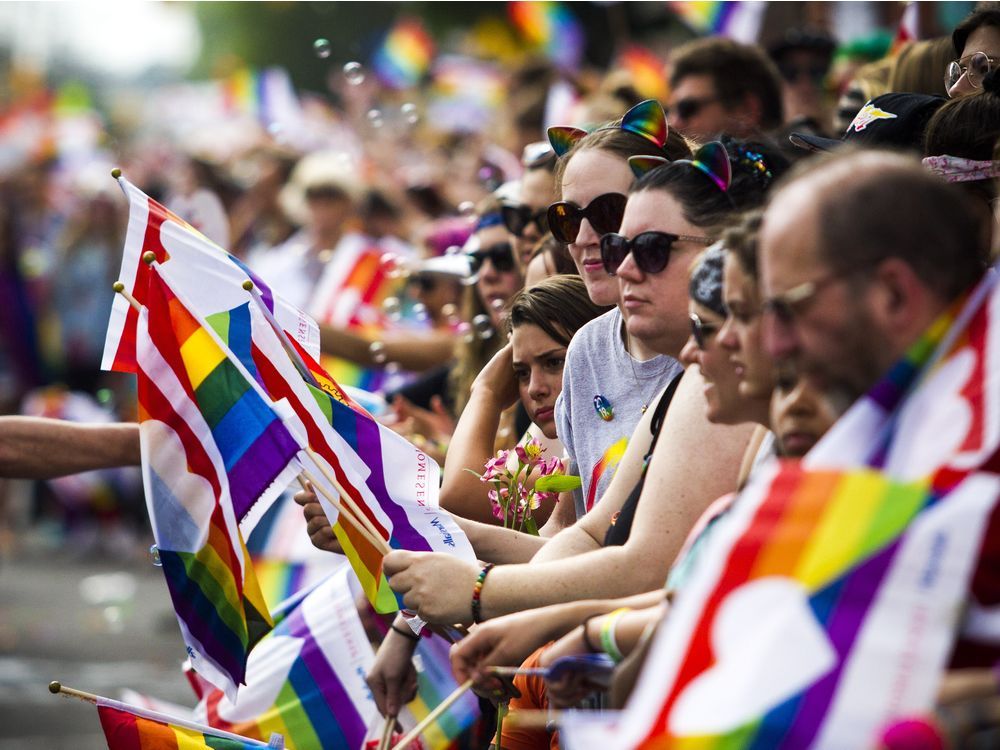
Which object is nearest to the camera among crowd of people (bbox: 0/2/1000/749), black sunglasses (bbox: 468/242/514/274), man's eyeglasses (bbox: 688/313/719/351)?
crowd of people (bbox: 0/2/1000/749)

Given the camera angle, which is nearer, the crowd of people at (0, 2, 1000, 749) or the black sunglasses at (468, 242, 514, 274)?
the crowd of people at (0, 2, 1000, 749)

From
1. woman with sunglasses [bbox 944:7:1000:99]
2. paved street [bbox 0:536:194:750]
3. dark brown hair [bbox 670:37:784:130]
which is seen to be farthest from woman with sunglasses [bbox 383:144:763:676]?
paved street [bbox 0:536:194:750]

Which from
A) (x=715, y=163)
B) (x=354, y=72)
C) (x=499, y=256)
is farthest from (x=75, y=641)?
(x=715, y=163)

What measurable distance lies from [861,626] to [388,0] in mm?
31584

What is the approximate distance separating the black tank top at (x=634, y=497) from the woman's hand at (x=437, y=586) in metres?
0.29

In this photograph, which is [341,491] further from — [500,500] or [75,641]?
[75,641]

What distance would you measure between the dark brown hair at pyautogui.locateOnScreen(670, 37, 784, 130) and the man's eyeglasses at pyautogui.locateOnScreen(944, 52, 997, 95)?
2.53m

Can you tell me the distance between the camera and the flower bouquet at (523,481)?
3.83 m

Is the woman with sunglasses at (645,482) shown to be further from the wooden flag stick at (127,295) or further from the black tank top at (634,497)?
the wooden flag stick at (127,295)

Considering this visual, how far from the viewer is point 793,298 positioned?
7.66ft

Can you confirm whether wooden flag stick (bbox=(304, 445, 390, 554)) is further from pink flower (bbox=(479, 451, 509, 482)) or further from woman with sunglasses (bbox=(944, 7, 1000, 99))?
woman with sunglasses (bbox=(944, 7, 1000, 99))

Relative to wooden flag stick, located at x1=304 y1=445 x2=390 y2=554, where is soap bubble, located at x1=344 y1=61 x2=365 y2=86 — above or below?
above

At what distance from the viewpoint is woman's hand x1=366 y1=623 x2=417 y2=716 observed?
3840 mm

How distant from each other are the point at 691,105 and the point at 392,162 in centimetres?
839
